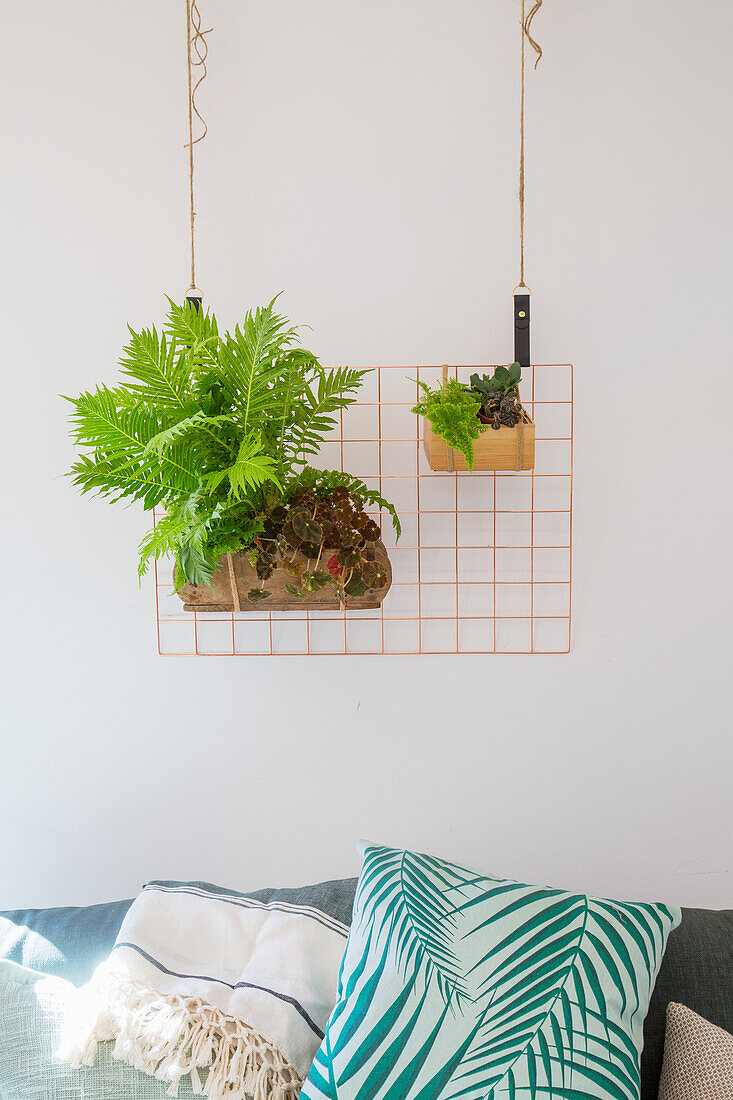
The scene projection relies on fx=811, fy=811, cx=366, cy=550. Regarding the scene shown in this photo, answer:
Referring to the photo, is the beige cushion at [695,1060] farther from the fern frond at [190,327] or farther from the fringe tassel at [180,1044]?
the fern frond at [190,327]

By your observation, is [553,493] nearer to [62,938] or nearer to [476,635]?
[476,635]

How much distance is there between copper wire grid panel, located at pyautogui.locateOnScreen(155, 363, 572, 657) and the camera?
1500 millimetres

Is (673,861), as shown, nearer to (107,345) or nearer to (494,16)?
(107,345)

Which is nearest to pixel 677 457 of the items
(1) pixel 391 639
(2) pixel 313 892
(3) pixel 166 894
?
(1) pixel 391 639

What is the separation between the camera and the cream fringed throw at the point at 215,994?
1.02m

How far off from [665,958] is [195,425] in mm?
995

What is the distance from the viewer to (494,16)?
1446mm

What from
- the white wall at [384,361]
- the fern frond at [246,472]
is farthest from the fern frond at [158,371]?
the white wall at [384,361]

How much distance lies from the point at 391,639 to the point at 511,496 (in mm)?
352

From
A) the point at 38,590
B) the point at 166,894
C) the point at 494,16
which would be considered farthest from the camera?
the point at 38,590

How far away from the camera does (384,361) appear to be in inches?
59.2

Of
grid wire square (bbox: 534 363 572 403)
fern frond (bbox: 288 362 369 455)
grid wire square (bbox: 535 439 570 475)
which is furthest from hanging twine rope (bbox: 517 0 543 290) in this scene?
fern frond (bbox: 288 362 369 455)

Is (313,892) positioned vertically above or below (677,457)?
below

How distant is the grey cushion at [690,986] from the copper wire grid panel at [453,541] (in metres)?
0.54
